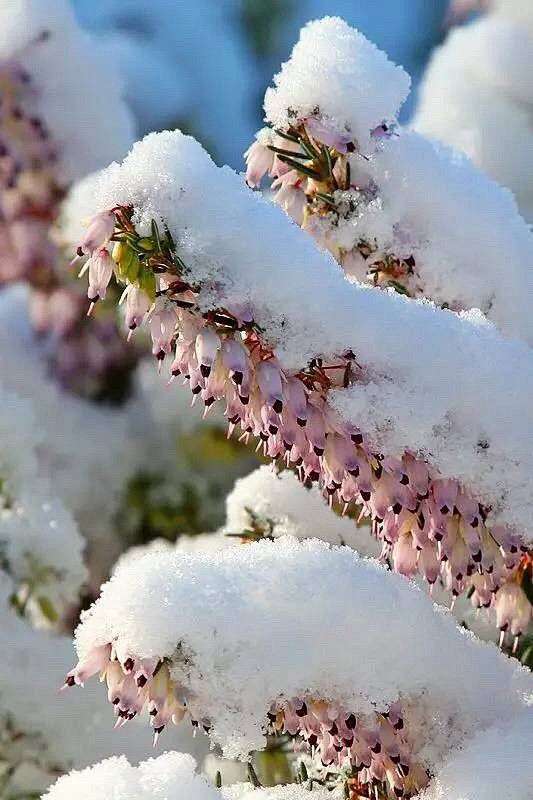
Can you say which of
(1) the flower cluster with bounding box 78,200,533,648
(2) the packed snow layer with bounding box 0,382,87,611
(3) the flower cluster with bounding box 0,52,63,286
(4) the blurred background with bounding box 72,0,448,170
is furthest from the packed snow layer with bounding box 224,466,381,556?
(4) the blurred background with bounding box 72,0,448,170

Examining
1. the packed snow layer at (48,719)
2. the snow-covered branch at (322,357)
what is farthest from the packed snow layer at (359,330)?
the packed snow layer at (48,719)

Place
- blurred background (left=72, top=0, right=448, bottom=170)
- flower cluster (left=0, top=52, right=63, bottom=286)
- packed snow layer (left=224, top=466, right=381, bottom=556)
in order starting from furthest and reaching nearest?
blurred background (left=72, top=0, right=448, bottom=170) < flower cluster (left=0, top=52, right=63, bottom=286) < packed snow layer (left=224, top=466, right=381, bottom=556)

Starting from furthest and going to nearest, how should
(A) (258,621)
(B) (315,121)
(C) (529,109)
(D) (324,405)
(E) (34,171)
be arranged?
1. (C) (529,109)
2. (E) (34,171)
3. (B) (315,121)
4. (D) (324,405)
5. (A) (258,621)

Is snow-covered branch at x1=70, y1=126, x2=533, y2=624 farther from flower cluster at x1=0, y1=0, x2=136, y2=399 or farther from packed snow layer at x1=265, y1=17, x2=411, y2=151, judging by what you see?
flower cluster at x1=0, y1=0, x2=136, y2=399

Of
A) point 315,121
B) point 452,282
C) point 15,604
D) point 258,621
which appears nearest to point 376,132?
point 315,121

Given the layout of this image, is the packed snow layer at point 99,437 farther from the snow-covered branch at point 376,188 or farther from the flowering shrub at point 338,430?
the snow-covered branch at point 376,188

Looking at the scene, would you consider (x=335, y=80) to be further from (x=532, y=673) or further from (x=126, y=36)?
(x=126, y=36)

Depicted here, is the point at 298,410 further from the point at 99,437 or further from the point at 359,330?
the point at 99,437

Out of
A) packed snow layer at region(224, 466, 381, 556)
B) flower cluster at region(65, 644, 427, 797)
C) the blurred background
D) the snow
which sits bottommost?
the snow
